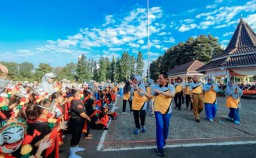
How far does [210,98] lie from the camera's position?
7.84 meters

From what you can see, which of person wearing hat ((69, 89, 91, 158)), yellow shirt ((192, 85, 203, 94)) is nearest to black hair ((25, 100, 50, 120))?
person wearing hat ((69, 89, 91, 158))

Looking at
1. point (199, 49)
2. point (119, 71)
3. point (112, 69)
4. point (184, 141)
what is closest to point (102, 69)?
point (112, 69)

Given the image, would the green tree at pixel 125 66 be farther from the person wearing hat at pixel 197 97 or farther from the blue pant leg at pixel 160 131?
the blue pant leg at pixel 160 131

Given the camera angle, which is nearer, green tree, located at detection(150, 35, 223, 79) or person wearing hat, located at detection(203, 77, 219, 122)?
person wearing hat, located at detection(203, 77, 219, 122)

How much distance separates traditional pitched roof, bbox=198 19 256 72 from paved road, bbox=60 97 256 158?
36.5 ft

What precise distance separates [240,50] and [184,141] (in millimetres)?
16753

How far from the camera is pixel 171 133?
610 centimetres

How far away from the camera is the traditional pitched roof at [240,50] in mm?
16672

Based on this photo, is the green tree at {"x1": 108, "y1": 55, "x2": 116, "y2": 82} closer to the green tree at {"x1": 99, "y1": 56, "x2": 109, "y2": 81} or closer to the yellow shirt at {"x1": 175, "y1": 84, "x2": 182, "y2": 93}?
the green tree at {"x1": 99, "y1": 56, "x2": 109, "y2": 81}

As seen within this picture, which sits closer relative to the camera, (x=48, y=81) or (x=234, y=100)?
(x=48, y=81)

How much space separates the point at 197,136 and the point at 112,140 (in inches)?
105

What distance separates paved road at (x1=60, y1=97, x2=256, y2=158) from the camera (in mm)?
4418

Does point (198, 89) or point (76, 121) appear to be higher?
point (198, 89)

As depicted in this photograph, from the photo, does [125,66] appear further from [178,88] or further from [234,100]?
[234,100]
